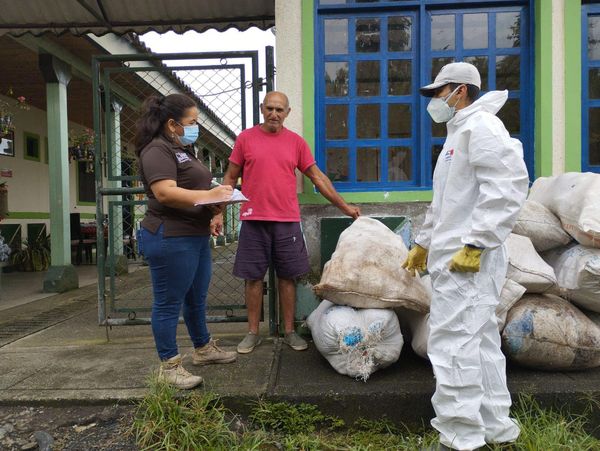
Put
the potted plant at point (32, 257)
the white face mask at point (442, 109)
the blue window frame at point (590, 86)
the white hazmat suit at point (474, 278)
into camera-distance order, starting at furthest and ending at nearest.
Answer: the potted plant at point (32, 257), the blue window frame at point (590, 86), the white face mask at point (442, 109), the white hazmat suit at point (474, 278)

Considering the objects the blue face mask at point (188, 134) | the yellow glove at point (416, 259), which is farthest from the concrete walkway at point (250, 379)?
the blue face mask at point (188, 134)

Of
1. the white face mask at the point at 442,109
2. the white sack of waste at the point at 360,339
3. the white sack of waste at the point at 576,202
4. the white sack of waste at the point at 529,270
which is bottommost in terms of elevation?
the white sack of waste at the point at 360,339

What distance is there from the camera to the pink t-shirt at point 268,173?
330 cm

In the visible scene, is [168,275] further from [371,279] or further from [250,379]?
[371,279]

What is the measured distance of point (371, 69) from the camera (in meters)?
3.83

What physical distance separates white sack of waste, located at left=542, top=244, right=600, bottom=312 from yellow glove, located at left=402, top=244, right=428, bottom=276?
846mm

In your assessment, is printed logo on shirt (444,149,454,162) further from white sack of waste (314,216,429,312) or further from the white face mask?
white sack of waste (314,216,429,312)

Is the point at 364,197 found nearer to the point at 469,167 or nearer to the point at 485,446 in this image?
the point at 469,167

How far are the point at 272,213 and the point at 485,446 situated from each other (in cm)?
185

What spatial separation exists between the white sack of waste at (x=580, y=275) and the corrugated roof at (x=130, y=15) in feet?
10.4

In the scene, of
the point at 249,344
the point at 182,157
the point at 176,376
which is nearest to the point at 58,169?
the point at 249,344

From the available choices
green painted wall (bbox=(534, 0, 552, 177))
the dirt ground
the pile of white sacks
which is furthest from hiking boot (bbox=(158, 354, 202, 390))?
green painted wall (bbox=(534, 0, 552, 177))

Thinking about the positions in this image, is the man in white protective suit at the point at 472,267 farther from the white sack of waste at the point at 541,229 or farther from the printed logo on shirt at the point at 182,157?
the printed logo on shirt at the point at 182,157

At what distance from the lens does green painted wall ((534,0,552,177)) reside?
3576 millimetres
